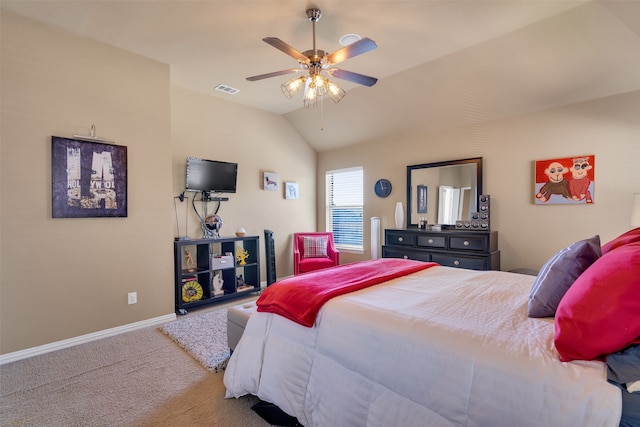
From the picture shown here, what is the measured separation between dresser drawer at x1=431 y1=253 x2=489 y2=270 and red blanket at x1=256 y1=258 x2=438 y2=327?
1.56 meters

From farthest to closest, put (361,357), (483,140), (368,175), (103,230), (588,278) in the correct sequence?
(368,175) → (483,140) → (103,230) → (361,357) → (588,278)

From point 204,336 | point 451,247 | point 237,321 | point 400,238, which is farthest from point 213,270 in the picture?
point 451,247

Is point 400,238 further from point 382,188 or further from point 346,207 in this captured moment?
point 346,207

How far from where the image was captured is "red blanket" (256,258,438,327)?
5.81ft

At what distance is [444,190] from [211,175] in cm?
332

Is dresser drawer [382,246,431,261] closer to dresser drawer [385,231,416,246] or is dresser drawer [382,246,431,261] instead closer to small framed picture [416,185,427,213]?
dresser drawer [385,231,416,246]

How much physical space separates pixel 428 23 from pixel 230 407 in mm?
3424

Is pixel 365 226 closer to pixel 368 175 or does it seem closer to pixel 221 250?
pixel 368 175

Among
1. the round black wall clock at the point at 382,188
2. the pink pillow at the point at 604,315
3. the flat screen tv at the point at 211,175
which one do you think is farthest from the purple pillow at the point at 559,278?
the flat screen tv at the point at 211,175

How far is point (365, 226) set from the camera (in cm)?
546

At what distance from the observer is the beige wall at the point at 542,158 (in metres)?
3.21

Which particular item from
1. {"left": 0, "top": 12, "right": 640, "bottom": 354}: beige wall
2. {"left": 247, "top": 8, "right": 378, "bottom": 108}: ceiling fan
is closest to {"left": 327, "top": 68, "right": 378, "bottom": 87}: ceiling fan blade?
{"left": 247, "top": 8, "right": 378, "bottom": 108}: ceiling fan

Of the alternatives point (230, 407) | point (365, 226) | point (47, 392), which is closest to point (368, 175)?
point (365, 226)

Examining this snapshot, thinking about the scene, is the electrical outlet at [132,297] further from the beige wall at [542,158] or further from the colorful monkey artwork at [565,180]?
the colorful monkey artwork at [565,180]
